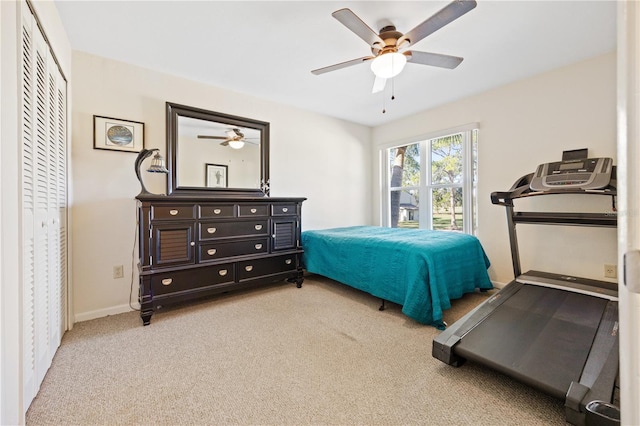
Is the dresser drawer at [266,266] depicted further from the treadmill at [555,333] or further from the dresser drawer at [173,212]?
the treadmill at [555,333]

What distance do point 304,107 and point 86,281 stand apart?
3.15 m

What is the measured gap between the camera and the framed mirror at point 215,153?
2.86 meters

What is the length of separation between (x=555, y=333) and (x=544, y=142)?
85.2 inches

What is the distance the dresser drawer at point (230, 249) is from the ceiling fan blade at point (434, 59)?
7.27 ft

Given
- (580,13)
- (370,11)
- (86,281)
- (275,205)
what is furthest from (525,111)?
(86,281)

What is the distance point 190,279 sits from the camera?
2535 millimetres

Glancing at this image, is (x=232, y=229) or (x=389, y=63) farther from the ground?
(x=389, y=63)

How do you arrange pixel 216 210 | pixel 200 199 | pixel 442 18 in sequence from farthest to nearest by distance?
pixel 216 210, pixel 200 199, pixel 442 18

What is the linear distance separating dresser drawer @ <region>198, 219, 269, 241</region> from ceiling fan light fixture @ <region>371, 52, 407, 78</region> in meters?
1.87

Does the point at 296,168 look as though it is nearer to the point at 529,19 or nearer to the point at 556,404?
the point at 529,19

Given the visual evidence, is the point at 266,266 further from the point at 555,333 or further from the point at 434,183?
the point at 434,183

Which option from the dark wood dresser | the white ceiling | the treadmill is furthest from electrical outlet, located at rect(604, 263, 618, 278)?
the dark wood dresser

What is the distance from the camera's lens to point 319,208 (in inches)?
161

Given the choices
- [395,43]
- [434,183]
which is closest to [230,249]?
[395,43]
